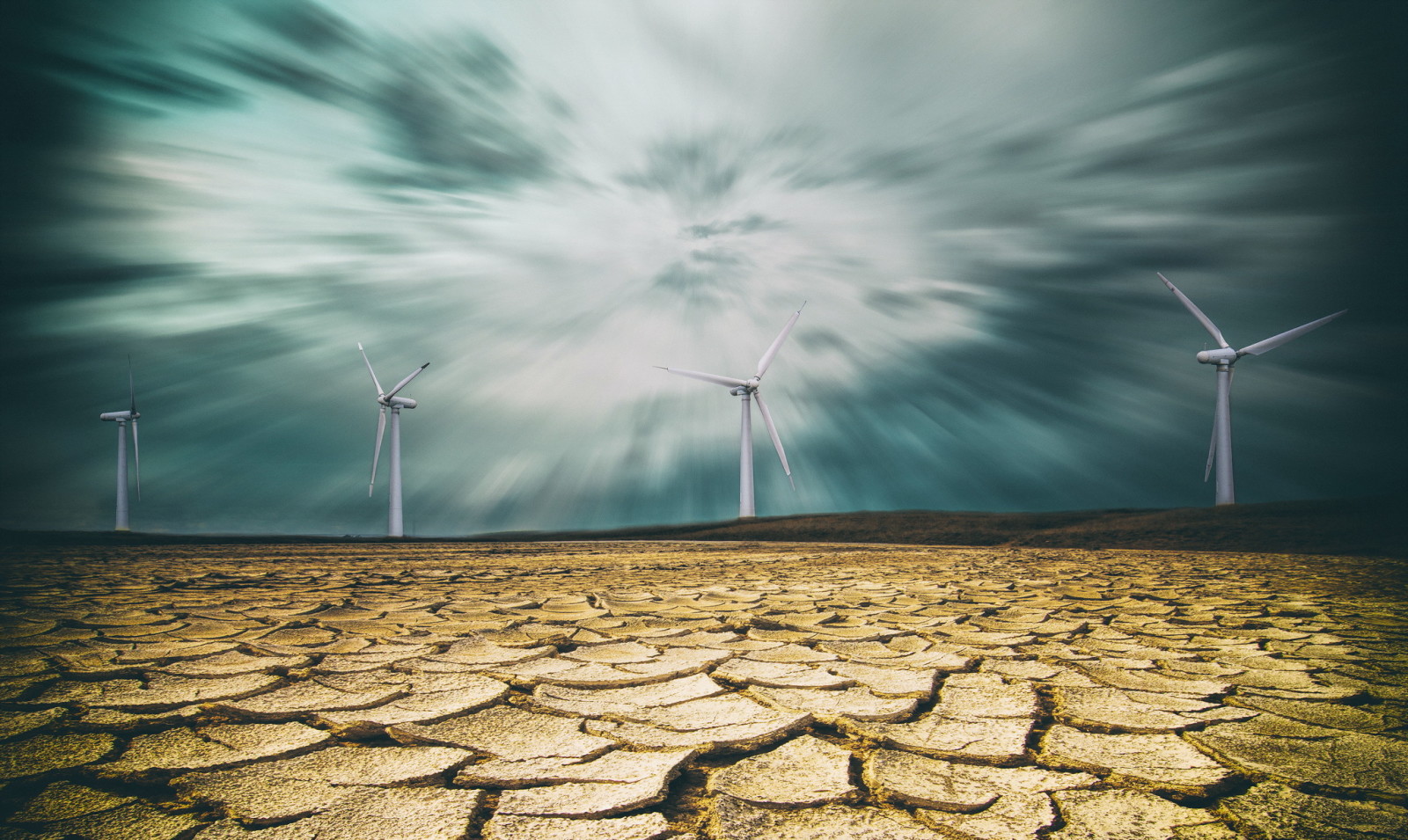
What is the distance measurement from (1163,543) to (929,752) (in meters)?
16.9

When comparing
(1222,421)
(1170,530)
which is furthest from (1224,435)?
(1170,530)

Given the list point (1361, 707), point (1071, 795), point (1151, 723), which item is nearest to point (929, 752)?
point (1071, 795)

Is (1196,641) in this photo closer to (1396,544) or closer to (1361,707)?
(1361,707)

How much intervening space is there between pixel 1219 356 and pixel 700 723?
3189 cm

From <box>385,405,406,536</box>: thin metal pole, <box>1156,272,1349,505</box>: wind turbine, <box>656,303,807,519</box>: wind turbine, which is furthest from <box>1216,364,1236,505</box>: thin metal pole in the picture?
<box>385,405,406,536</box>: thin metal pole

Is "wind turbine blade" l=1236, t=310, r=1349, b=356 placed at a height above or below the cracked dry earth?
above

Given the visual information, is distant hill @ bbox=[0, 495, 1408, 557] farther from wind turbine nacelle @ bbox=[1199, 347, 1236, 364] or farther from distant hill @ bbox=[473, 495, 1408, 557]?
wind turbine nacelle @ bbox=[1199, 347, 1236, 364]

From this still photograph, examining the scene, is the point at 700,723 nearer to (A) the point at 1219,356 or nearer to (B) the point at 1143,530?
(B) the point at 1143,530

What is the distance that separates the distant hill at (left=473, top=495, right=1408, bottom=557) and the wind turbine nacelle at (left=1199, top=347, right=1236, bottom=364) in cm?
740

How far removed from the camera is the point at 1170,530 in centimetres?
1659

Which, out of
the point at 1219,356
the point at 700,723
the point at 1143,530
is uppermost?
the point at 1219,356

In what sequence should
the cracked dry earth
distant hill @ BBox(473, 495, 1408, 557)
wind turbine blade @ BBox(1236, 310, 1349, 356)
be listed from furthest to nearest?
wind turbine blade @ BBox(1236, 310, 1349, 356) → distant hill @ BBox(473, 495, 1408, 557) → the cracked dry earth

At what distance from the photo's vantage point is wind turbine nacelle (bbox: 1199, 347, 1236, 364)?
2529 cm

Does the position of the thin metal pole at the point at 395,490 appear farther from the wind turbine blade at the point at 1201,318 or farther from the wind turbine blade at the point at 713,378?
the wind turbine blade at the point at 1201,318
